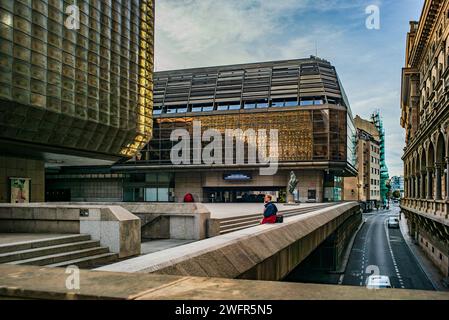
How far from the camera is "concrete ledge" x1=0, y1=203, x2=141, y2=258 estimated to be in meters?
12.6

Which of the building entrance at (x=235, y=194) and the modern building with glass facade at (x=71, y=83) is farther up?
the modern building with glass facade at (x=71, y=83)

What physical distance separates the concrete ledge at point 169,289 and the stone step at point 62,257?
503cm

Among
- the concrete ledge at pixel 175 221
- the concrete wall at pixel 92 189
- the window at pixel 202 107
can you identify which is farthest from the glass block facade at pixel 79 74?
the concrete wall at pixel 92 189

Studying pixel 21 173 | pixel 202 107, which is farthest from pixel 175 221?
pixel 202 107

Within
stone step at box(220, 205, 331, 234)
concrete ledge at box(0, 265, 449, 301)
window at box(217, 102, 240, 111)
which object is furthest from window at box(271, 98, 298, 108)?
concrete ledge at box(0, 265, 449, 301)

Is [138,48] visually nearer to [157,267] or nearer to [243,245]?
[243,245]

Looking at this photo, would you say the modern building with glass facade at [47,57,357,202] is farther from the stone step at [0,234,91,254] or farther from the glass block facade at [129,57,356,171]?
the stone step at [0,234,91,254]

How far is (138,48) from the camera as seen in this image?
5197 cm

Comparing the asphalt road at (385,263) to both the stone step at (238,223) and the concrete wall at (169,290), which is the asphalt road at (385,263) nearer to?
the stone step at (238,223)

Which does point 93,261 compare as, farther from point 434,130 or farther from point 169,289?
point 434,130

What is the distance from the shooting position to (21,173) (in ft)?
146

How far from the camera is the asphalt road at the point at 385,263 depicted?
121ft

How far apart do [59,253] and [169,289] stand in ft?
25.0

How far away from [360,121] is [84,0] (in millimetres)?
127570
